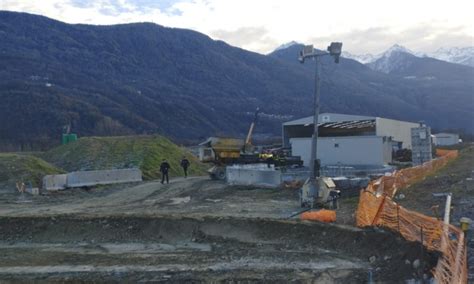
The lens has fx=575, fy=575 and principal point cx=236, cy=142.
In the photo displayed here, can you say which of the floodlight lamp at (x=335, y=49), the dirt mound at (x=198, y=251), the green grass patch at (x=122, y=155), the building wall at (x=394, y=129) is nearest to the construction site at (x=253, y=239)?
the dirt mound at (x=198, y=251)

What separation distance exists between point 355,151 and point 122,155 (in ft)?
60.3

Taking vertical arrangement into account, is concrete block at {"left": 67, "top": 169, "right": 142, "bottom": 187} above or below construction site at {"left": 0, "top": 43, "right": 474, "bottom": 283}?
above

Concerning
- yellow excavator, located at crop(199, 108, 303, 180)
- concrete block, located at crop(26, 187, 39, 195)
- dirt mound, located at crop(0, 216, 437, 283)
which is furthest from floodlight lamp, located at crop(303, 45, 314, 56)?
concrete block, located at crop(26, 187, 39, 195)

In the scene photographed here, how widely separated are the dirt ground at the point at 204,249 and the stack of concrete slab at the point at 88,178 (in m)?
9.60

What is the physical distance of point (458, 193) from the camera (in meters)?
Result: 22.4

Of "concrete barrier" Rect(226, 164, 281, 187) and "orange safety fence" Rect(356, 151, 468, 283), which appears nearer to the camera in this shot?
"orange safety fence" Rect(356, 151, 468, 283)

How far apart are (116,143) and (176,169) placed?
6416mm

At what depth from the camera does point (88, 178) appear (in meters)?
36.2

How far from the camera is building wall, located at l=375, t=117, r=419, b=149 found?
48569 millimetres

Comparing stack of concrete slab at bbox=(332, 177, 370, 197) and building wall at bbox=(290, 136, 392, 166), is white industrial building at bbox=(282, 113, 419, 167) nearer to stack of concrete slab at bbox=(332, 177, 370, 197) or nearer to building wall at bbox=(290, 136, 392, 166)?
building wall at bbox=(290, 136, 392, 166)

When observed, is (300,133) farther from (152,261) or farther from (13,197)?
(152,261)

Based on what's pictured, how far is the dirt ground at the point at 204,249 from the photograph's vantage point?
12992 mm

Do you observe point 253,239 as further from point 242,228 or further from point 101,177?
point 101,177

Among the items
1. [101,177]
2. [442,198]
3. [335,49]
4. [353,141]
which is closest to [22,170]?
[101,177]
